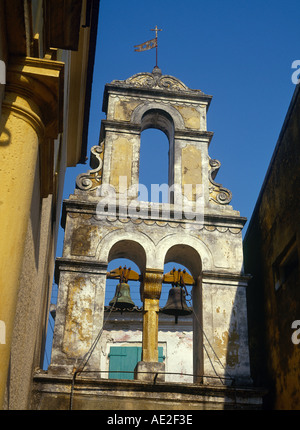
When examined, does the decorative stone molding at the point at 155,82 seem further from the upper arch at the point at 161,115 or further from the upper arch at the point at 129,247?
the upper arch at the point at 129,247

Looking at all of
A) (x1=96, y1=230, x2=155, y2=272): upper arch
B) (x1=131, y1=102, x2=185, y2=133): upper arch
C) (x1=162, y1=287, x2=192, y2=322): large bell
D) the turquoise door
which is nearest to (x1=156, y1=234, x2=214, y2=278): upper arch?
(x1=96, y1=230, x2=155, y2=272): upper arch

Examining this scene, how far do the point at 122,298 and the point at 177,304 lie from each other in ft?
3.04

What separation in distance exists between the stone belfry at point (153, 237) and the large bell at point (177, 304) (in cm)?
23

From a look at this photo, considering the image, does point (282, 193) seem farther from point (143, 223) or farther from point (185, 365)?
point (185, 365)

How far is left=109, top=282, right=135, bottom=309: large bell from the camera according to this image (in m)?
8.75

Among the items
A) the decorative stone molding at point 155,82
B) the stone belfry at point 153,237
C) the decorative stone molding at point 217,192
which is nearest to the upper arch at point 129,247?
the stone belfry at point 153,237

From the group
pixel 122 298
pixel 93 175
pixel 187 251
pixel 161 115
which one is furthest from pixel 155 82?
pixel 122 298

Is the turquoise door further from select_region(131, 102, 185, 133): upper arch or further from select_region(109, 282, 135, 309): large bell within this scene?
select_region(131, 102, 185, 133): upper arch

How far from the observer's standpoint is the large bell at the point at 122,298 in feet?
28.7

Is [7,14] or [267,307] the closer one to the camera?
[7,14]
